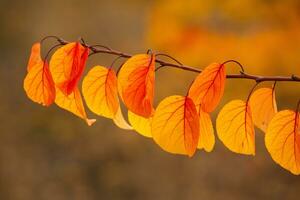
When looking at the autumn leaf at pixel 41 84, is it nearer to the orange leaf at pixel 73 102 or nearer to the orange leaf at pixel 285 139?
the orange leaf at pixel 73 102

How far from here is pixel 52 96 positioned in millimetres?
681

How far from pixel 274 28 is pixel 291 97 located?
54 cm

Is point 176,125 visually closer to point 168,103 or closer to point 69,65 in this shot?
point 168,103

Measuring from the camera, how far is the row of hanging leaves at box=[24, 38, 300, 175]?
0.63 metres

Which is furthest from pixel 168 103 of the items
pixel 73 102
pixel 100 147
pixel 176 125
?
pixel 100 147

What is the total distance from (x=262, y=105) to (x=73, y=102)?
21cm

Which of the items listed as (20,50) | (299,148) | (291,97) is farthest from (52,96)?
(20,50)

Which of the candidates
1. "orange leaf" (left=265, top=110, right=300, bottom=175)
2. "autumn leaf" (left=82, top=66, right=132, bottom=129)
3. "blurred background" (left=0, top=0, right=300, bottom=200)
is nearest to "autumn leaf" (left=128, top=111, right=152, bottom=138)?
"autumn leaf" (left=82, top=66, right=132, bottom=129)

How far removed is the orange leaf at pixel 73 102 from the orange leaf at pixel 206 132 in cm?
13

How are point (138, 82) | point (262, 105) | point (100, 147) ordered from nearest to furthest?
point (138, 82)
point (262, 105)
point (100, 147)

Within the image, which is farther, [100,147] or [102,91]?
[100,147]

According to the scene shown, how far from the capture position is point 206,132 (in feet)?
2.30

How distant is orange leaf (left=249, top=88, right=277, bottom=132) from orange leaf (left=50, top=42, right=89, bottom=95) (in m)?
0.20

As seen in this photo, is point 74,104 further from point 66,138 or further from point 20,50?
point 20,50
